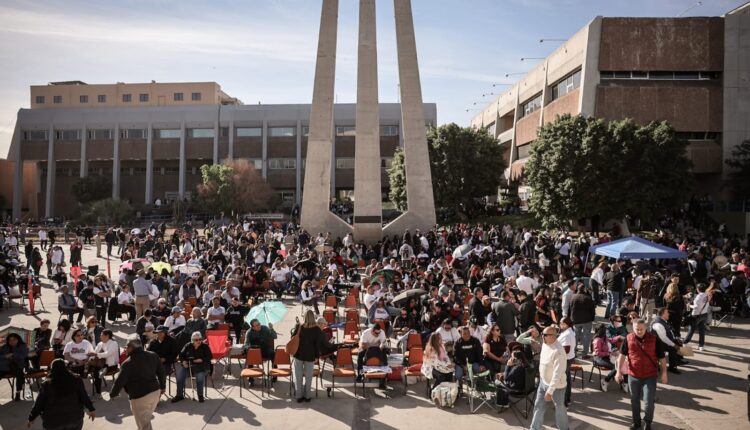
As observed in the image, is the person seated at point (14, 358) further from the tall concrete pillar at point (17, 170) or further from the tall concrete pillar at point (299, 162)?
the tall concrete pillar at point (17, 170)

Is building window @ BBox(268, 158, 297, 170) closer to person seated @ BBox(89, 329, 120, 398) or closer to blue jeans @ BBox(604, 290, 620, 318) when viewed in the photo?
blue jeans @ BBox(604, 290, 620, 318)

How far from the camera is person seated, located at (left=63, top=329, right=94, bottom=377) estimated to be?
10641mm

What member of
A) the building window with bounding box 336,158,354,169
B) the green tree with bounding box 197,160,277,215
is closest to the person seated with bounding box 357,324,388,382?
the green tree with bounding box 197,160,277,215

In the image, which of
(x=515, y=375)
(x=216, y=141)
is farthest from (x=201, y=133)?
(x=515, y=375)

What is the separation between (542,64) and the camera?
2019 inches

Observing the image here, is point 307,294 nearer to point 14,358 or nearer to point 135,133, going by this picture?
point 14,358

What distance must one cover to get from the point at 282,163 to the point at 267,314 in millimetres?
58642

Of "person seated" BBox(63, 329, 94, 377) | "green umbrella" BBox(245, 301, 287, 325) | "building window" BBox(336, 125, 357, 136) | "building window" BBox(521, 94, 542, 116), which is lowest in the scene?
"person seated" BBox(63, 329, 94, 377)

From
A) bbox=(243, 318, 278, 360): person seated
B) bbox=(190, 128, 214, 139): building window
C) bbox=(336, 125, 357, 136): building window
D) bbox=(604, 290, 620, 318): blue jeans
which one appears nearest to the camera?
bbox=(243, 318, 278, 360): person seated

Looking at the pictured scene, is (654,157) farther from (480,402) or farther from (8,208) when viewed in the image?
(8,208)

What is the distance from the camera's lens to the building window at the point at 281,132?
68.9m

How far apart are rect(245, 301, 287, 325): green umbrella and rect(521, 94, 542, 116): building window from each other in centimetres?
4421

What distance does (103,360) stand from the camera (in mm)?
10852

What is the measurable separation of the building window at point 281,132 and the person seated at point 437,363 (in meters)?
60.4
